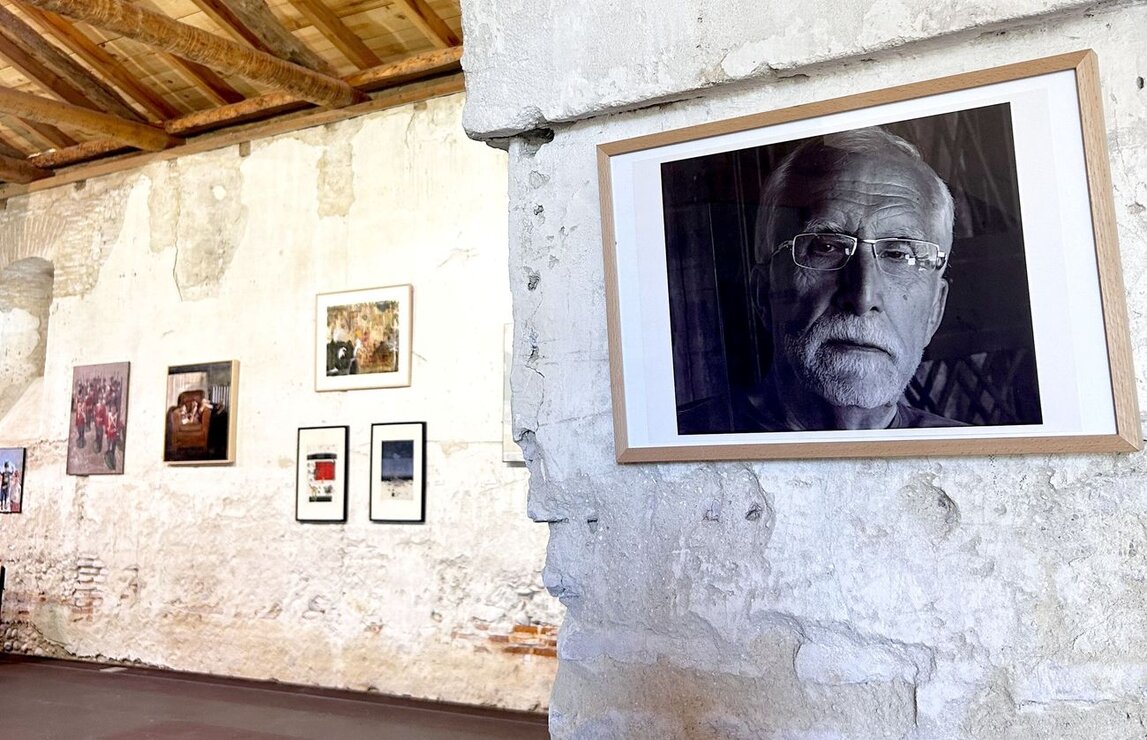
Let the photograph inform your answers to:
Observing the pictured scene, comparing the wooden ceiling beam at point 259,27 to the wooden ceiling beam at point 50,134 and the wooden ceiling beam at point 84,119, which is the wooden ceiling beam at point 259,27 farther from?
the wooden ceiling beam at point 50,134

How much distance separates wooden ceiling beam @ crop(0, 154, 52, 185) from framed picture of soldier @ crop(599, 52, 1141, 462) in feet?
23.2

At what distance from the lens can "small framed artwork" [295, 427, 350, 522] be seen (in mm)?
5266

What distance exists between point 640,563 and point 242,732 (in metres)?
3.48

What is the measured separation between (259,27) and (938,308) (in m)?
4.85

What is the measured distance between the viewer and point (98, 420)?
623 cm

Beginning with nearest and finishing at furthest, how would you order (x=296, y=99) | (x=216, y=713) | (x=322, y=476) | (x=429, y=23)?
(x=216, y=713) → (x=429, y=23) → (x=322, y=476) → (x=296, y=99)

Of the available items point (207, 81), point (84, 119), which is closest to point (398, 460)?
point (207, 81)

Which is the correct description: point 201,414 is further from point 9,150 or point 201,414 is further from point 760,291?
point 760,291

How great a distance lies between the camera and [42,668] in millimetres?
5824

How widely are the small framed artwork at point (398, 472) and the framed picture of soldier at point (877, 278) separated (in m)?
3.64

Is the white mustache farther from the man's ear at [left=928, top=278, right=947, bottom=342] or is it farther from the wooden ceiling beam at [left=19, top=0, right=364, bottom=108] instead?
the wooden ceiling beam at [left=19, top=0, right=364, bottom=108]

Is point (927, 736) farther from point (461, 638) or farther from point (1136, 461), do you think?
point (461, 638)

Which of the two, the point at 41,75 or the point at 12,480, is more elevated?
the point at 41,75

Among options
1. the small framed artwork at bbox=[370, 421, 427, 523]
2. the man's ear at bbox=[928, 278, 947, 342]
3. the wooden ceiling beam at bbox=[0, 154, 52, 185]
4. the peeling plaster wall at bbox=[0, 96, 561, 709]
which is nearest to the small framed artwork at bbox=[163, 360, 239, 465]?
the peeling plaster wall at bbox=[0, 96, 561, 709]
